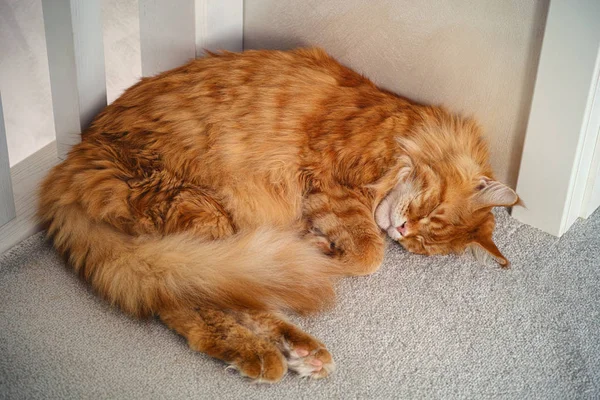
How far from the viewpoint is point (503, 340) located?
1726 millimetres

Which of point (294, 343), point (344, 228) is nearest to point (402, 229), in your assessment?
point (344, 228)

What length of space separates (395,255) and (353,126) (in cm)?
39

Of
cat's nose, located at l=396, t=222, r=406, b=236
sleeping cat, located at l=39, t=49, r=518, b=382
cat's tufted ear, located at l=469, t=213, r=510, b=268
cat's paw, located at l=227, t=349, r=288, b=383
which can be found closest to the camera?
cat's paw, located at l=227, t=349, r=288, b=383

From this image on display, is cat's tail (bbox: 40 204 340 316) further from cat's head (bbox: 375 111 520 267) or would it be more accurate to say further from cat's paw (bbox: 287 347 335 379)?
cat's head (bbox: 375 111 520 267)

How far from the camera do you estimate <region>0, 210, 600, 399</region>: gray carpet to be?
61.3 inches

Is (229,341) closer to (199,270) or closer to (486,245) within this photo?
(199,270)

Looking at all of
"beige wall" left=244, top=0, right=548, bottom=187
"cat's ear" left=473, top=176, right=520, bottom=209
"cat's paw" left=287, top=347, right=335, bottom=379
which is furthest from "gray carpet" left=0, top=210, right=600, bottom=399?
"beige wall" left=244, top=0, right=548, bottom=187

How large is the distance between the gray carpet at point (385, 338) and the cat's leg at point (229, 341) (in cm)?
3

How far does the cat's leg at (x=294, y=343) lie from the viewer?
1.58m

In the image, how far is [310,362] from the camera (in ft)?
5.16

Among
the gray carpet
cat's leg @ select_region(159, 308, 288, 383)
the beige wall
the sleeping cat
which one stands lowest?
the gray carpet

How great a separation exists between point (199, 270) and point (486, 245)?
754 mm

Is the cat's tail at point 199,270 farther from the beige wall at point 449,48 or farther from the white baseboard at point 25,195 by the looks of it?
the beige wall at point 449,48

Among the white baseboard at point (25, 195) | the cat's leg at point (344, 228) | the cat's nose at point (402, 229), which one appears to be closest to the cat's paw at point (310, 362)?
the cat's leg at point (344, 228)
